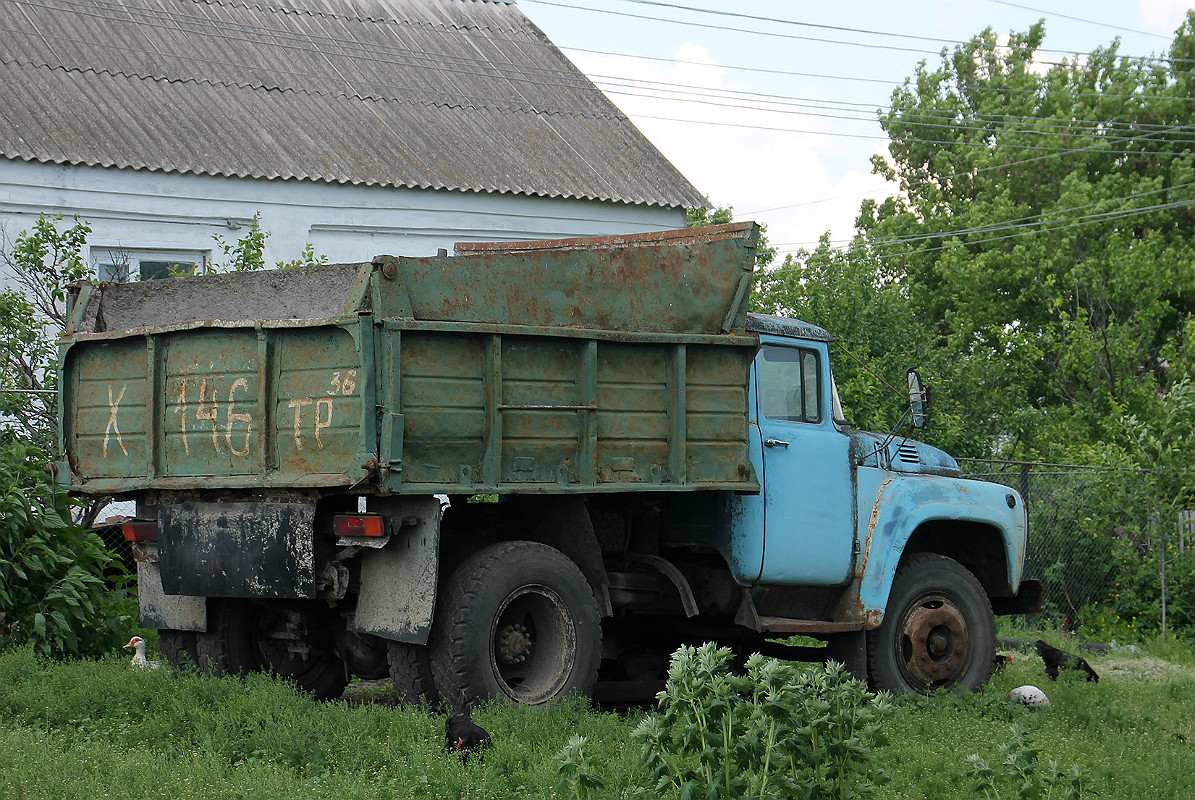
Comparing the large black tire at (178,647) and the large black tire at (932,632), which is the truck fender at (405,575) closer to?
the large black tire at (178,647)

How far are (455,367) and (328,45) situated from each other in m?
12.3

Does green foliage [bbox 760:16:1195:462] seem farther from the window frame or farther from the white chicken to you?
the white chicken

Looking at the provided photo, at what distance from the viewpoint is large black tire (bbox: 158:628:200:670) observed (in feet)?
26.1

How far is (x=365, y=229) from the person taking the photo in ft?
50.5

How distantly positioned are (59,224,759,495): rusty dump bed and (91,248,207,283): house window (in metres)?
6.34

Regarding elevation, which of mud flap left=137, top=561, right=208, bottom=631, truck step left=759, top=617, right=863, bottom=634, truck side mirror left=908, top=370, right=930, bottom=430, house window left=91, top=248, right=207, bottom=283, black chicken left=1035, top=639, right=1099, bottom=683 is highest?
house window left=91, top=248, right=207, bottom=283

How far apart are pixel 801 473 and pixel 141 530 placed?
3.94m

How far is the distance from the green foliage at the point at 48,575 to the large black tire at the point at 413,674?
290 centimetres

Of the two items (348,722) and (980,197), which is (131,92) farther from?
(980,197)

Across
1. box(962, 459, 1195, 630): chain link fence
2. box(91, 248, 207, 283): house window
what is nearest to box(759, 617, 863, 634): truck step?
box(962, 459, 1195, 630): chain link fence

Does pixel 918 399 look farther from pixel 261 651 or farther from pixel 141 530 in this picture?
pixel 141 530

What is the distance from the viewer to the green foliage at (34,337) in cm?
1073

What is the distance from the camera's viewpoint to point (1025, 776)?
4973mm

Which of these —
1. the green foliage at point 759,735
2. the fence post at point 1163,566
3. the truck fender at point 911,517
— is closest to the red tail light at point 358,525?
the green foliage at point 759,735
